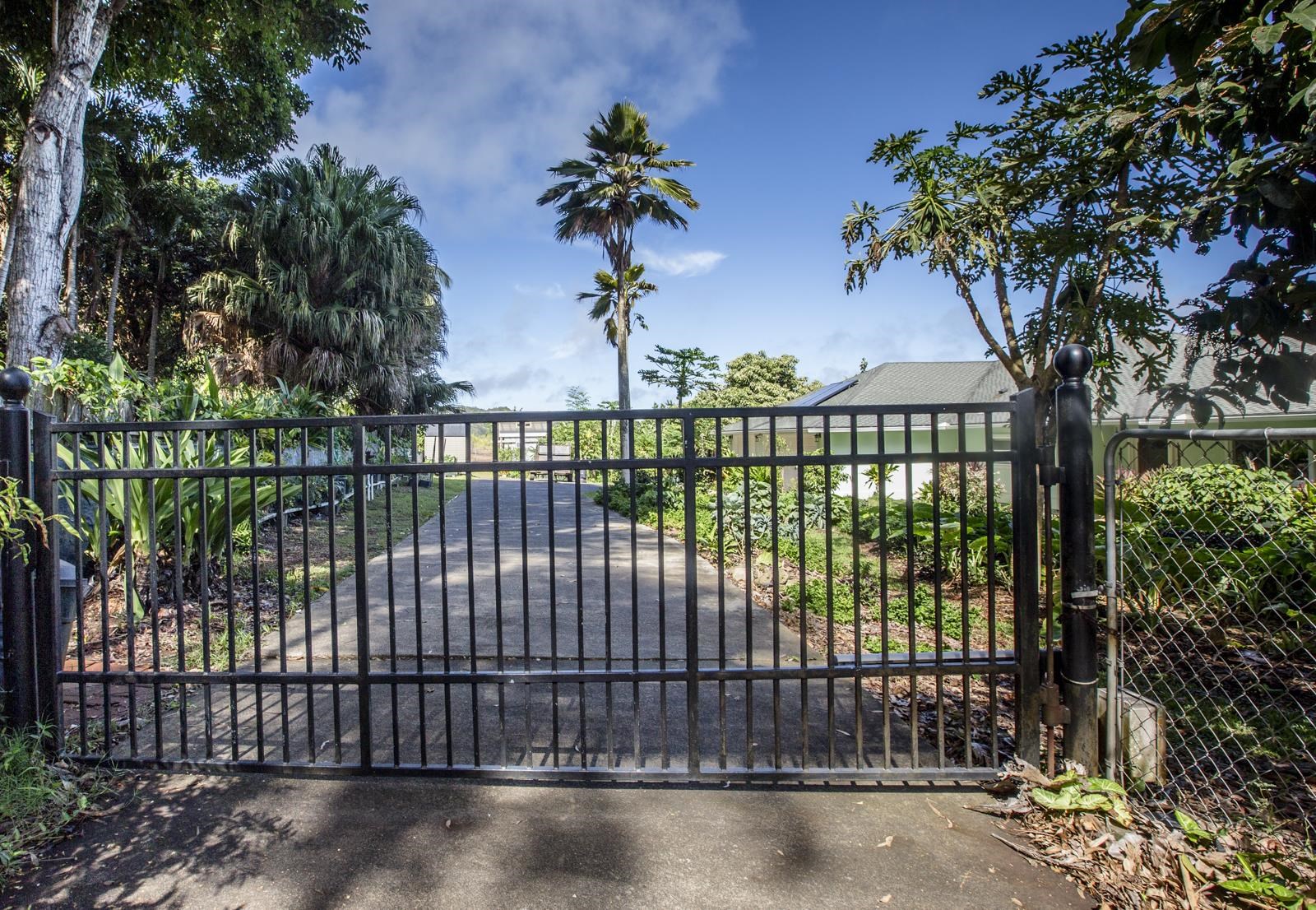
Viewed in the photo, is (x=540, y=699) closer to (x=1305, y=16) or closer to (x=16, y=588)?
(x=16, y=588)

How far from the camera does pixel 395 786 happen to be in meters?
2.56

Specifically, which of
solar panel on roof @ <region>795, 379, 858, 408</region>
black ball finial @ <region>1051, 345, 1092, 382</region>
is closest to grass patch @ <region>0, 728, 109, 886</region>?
black ball finial @ <region>1051, 345, 1092, 382</region>

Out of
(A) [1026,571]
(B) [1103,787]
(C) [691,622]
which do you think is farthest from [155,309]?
(B) [1103,787]

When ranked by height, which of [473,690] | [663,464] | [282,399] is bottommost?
[473,690]

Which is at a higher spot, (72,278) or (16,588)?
(72,278)

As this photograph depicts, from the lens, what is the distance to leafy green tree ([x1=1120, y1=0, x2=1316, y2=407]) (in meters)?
1.87

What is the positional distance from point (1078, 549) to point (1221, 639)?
10.5 feet

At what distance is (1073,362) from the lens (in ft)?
7.77

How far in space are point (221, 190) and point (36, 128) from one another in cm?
1633

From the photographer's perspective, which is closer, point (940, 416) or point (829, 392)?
point (940, 416)

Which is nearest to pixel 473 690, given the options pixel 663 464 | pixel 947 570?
pixel 663 464

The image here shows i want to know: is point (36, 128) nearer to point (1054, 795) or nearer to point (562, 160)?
point (1054, 795)

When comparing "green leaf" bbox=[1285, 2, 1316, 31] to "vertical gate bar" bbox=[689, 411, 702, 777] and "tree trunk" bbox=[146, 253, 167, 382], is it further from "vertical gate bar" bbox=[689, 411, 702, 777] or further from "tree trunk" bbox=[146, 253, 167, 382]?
"tree trunk" bbox=[146, 253, 167, 382]

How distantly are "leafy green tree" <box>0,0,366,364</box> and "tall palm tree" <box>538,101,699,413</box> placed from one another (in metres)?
6.76
